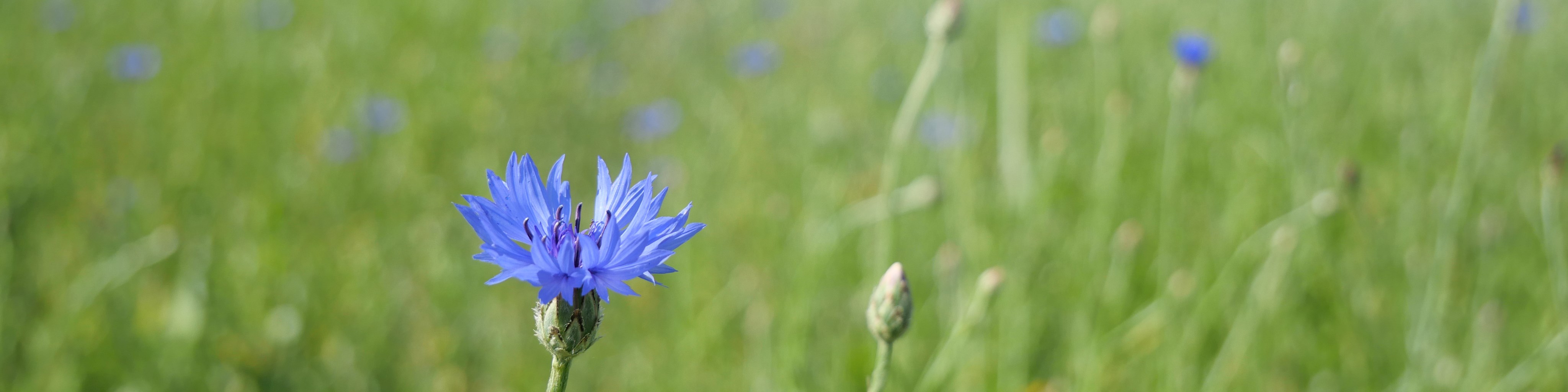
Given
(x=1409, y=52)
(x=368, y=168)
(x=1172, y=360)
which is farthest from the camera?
(x=1409, y=52)

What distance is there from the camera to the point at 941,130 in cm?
209

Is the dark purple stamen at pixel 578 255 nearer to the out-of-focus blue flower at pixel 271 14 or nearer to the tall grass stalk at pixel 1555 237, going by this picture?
the tall grass stalk at pixel 1555 237

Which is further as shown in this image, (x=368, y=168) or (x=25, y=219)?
(x=368, y=168)

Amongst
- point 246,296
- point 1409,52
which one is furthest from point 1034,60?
point 246,296

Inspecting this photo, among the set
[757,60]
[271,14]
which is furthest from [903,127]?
[271,14]

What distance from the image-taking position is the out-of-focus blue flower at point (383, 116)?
232 cm

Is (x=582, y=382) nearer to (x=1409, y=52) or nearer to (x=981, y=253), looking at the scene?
(x=981, y=253)

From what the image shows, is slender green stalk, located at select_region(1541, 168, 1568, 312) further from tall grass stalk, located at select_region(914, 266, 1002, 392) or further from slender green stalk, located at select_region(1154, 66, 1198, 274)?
tall grass stalk, located at select_region(914, 266, 1002, 392)

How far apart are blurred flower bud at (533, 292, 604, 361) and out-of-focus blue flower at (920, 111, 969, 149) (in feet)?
4.26

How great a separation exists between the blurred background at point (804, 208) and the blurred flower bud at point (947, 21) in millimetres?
143

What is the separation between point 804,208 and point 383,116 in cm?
120

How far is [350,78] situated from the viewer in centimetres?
275

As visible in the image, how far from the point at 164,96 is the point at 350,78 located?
1.65 feet

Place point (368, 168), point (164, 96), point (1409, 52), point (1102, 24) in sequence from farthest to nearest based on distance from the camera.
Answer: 1. point (1409, 52)
2. point (164, 96)
3. point (368, 168)
4. point (1102, 24)
